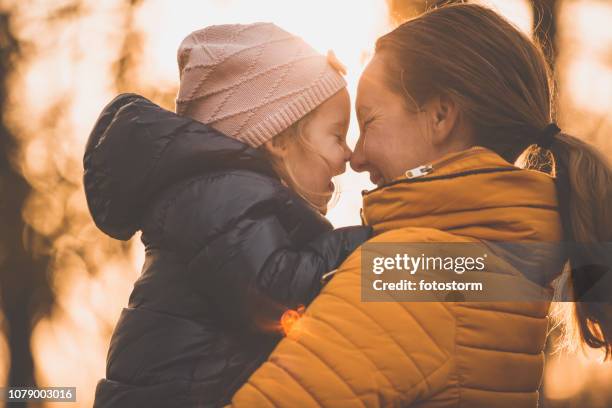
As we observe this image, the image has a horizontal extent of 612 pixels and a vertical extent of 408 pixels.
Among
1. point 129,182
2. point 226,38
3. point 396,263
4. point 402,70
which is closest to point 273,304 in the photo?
point 396,263

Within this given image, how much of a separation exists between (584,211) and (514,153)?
0.96 feet

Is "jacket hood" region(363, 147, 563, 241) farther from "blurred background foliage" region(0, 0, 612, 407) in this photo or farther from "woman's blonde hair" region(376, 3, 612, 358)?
"blurred background foliage" region(0, 0, 612, 407)

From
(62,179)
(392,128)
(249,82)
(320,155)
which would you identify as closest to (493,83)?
(392,128)

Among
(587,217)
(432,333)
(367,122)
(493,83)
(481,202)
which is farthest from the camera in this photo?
(367,122)

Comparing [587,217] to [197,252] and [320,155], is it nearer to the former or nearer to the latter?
[320,155]

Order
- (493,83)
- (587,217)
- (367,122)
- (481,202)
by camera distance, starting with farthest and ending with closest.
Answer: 1. (367,122)
2. (493,83)
3. (587,217)
4. (481,202)

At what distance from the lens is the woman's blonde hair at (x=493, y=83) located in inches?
71.9

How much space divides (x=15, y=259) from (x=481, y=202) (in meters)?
6.68

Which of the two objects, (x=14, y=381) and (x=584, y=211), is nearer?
(x=584, y=211)

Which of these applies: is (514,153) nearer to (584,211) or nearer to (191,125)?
(584,211)

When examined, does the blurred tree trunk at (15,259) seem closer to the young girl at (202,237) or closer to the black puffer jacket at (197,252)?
the young girl at (202,237)

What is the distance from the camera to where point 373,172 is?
6.56 feet

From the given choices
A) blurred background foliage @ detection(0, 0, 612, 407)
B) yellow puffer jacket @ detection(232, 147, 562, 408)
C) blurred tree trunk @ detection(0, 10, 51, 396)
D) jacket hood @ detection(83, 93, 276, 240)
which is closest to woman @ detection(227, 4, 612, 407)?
yellow puffer jacket @ detection(232, 147, 562, 408)

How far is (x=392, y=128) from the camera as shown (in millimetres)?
1918
